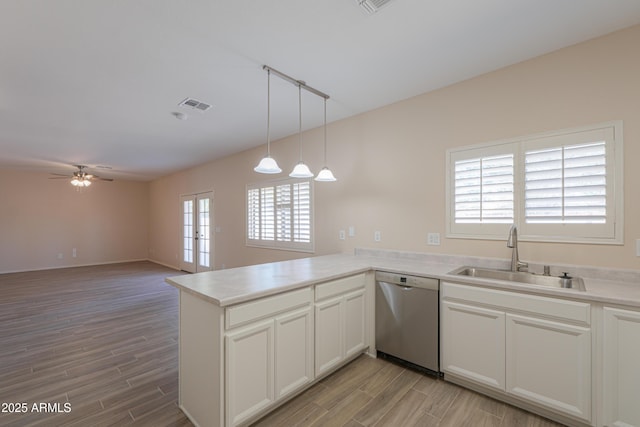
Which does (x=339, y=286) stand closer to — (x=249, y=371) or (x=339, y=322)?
(x=339, y=322)

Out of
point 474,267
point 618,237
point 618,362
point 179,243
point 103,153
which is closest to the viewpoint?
point 618,362

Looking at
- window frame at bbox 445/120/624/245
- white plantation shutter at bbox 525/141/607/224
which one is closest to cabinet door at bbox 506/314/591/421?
window frame at bbox 445/120/624/245

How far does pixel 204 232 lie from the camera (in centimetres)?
668

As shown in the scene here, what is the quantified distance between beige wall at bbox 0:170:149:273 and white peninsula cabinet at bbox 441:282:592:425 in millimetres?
9935

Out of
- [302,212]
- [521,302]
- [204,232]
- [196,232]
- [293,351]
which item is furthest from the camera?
[196,232]

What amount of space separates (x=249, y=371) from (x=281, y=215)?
301 centimetres

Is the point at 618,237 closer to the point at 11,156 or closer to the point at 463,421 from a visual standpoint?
the point at 463,421

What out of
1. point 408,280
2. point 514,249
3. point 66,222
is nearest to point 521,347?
point 514,249

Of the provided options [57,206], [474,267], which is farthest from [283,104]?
[57,206]

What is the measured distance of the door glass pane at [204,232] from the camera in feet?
21.3

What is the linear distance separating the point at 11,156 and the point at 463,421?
8393 mm

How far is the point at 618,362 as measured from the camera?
1673 mm

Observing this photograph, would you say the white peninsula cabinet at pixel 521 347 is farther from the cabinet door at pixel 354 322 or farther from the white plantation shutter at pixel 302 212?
the white plantation shutter at pixel 302 212

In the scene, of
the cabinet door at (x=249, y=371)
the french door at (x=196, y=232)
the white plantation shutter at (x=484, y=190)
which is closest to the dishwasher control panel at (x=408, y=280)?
the white plantation shutter at (x=484, y=190)
